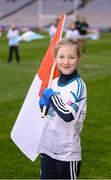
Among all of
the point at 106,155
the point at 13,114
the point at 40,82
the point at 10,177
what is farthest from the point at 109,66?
the point at 40,82

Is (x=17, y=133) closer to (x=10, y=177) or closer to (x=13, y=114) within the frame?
(x=10, y=177)

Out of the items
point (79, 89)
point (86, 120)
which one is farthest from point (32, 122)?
point (86, 120)

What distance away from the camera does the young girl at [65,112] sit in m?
4.66

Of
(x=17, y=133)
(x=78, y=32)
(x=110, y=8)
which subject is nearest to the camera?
(x=17, y=133)

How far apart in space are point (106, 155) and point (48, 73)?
357 cm

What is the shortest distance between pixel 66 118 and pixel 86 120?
692cm

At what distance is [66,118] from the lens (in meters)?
4.64

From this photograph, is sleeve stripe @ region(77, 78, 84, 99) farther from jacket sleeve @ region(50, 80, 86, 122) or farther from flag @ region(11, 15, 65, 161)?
flag @ region(11, 15, 65, 161)

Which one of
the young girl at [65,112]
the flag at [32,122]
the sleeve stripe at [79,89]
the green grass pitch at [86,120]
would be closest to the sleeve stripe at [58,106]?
the young girl at [65,112]

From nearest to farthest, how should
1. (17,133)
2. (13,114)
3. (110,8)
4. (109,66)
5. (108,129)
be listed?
1. (17,133)
2. (108,129)
3. (13,114)
4. (109,66)
5. (110,8)

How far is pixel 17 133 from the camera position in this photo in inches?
207

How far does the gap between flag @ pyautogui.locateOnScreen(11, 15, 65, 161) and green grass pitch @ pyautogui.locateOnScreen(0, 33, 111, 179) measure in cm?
229

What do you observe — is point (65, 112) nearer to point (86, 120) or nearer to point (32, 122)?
point (32, 122)

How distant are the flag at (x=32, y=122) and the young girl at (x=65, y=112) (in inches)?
9.9
